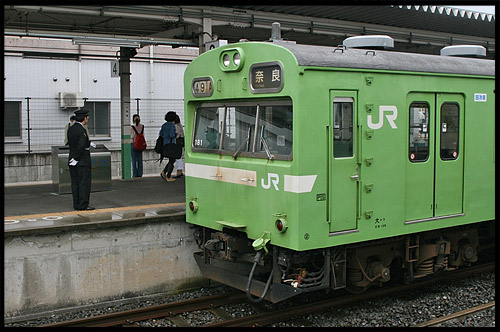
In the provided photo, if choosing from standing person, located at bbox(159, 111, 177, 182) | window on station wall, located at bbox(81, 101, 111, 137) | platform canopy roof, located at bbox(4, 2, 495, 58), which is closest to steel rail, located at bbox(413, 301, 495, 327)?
platform canopy roof, located at bbox(4, 2, 495, 58)

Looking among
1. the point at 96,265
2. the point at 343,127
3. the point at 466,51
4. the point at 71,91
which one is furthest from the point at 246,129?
the point at 71,91

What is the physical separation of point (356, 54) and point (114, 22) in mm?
7225

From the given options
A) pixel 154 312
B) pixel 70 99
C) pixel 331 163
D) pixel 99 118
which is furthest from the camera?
pixel 99 118

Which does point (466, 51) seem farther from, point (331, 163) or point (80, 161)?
point (80, 161)

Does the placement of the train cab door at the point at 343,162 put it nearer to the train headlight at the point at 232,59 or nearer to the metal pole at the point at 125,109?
the train headlight at the point at 232,59

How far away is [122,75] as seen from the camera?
14.0 meters

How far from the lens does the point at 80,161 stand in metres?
9.51

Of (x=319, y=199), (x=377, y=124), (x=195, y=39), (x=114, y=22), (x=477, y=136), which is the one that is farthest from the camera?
(x=114, y=22)

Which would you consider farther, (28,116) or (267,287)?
(28,116)

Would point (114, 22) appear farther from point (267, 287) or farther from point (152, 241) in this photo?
point (267, 287)

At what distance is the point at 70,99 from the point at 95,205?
37.2 feet

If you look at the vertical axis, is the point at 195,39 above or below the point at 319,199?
above

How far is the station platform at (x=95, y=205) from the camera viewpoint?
328 inches
